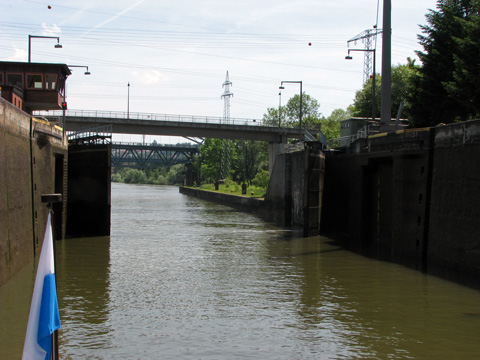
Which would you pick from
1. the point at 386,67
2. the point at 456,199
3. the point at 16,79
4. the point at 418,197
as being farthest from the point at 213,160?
the point at 456,199

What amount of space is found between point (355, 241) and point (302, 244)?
2.76 m

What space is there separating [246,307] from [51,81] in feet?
85.5

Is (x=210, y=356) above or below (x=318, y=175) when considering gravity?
below

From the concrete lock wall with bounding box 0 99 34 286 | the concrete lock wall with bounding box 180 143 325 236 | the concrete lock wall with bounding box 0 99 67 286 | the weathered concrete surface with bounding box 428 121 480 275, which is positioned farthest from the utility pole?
the concrete lock wall with bounding box 0 99 34 286

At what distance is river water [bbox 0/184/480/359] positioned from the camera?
1166 centimetres

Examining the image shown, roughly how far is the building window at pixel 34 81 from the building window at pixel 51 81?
0.36 m

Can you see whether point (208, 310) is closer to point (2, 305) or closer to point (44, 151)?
point (2, 305)

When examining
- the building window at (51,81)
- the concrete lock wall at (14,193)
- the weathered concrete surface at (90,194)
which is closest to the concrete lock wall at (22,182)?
the concrete lock wall at (14,193)

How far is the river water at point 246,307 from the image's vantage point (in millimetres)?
11656

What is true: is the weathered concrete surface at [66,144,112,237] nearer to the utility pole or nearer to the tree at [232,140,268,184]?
the utility pole

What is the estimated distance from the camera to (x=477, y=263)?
17.8 metres

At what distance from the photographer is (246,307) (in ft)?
49.0

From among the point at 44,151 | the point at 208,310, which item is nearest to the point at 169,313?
the point at 208,310

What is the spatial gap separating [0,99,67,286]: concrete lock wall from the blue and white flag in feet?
32.2
